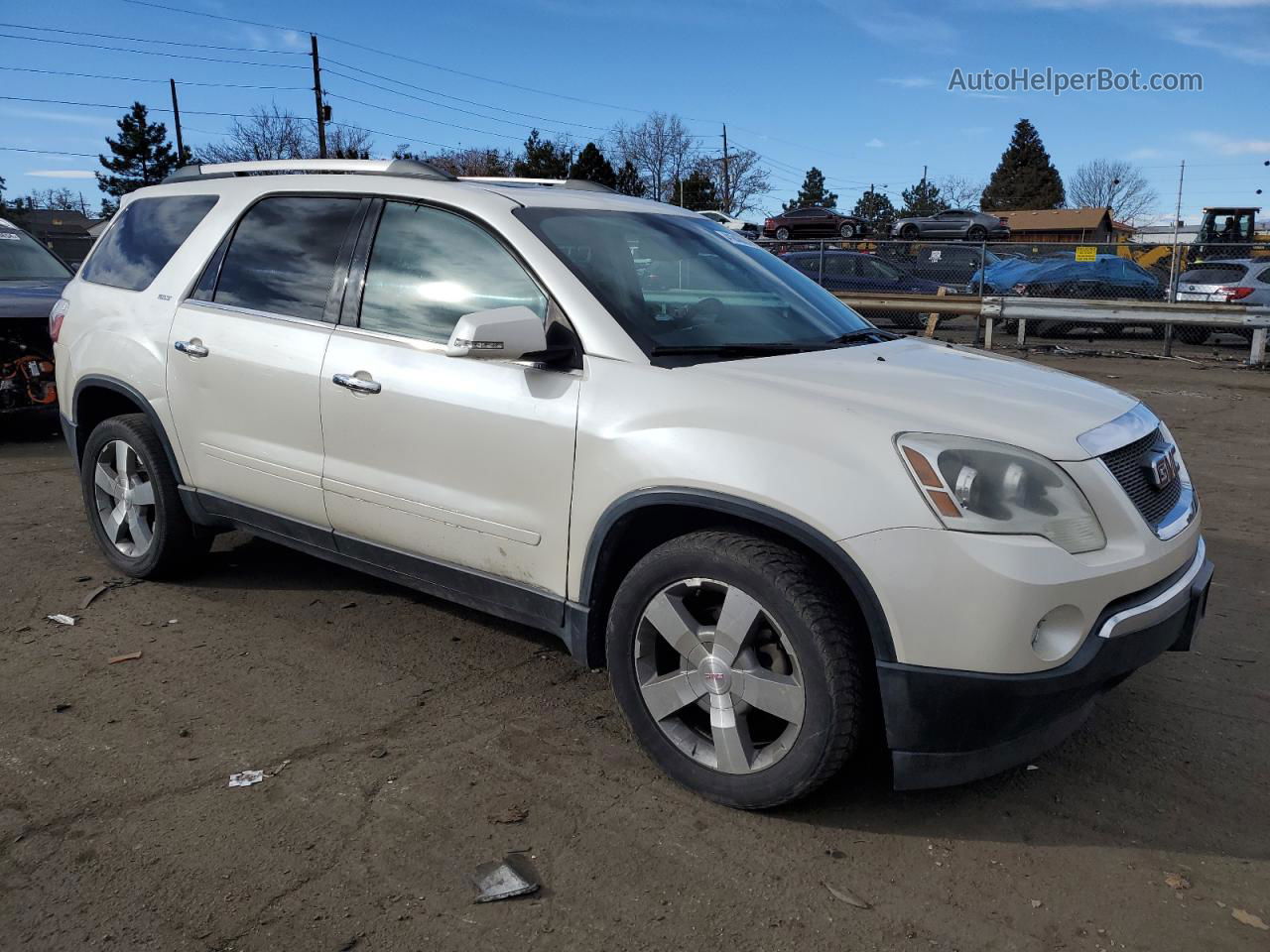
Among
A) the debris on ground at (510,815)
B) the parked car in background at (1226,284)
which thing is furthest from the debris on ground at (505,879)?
the parked car in background at (1226,284)

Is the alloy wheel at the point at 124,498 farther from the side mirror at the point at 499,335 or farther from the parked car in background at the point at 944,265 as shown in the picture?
the parked car in background at the point at 944,265

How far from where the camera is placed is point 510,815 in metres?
3.02

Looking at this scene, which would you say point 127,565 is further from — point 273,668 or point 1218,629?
point 1218,629

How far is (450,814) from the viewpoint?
3.02 m

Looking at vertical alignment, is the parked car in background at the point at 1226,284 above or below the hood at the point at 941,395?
above

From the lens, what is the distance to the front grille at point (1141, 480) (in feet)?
9.64

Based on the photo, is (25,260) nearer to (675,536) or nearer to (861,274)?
(675,536)

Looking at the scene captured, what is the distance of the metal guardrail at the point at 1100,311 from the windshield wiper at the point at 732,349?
11909 millimetres

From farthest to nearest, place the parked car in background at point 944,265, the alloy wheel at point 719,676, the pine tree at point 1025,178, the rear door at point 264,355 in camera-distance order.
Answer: the pine tree at point 1025,178 < the parked car in background at point 944,265 < the rear door at point 264,355 < the alloy wheel at point 719,676

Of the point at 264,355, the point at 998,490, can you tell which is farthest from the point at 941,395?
the point at 264,355

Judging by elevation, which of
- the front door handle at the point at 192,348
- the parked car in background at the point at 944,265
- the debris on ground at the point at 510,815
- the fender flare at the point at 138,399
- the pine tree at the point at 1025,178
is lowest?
the debris on ground at the point at 510,815

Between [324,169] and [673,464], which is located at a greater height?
[324,169]

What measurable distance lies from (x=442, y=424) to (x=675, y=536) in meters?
0.90

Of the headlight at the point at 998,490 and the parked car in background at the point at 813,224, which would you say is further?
the parked car in background at the point at 813,224
